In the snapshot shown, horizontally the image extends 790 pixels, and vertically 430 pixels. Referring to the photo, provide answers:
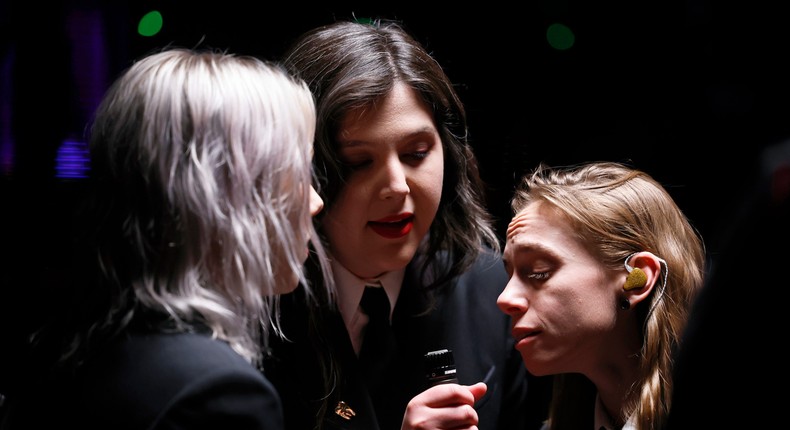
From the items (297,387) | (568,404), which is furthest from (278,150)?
(568,404)

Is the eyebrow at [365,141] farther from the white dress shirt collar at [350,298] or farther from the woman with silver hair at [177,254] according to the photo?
the woman with silver hair at [177,254]

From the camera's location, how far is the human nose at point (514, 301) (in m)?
1.77

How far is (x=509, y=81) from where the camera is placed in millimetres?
2492

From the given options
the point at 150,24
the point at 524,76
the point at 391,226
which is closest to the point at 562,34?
the point at 524,76

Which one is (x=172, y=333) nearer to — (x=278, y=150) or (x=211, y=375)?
(x=211, y=375)

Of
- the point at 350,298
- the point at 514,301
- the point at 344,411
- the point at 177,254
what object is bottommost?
the point at 344,411

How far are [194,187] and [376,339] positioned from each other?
0.86 metres

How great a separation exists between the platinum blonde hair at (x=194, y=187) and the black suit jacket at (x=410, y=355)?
21.7 inches

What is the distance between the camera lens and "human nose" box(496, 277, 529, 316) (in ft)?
5.79

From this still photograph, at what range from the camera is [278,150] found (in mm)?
1283

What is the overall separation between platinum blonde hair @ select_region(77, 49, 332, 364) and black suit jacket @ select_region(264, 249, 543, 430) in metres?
0.55

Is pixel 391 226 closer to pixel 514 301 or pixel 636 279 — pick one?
pixel 514 301

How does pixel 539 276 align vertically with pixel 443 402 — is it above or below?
above

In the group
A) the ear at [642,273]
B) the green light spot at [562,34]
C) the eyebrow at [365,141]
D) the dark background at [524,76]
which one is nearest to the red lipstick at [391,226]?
the eyebrow at [365,141]
